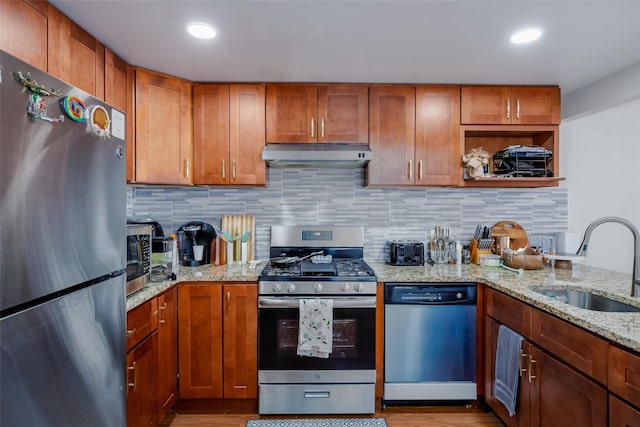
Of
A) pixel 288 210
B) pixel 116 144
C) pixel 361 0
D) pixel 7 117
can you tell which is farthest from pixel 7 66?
pixel 288 210

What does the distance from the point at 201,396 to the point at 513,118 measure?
2911mm

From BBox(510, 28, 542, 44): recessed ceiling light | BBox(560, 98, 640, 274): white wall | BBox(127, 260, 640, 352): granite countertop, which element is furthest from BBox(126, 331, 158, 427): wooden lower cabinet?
BBox(560, 98, 640, 274): white wall

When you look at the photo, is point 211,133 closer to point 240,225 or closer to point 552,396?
point 240,225

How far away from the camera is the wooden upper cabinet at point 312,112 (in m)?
2.34

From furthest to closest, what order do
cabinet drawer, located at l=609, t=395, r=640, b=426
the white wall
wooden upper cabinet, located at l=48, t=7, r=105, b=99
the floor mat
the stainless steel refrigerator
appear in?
the white wall → the floor mat → wooden upper cabinet, located at l=48, t=7, r=105, b=99 → cabinet drawer, located at l=609, t=395, r=640, b=426 → the stainless steel refrigerator

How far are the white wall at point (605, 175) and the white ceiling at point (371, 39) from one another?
51 cm

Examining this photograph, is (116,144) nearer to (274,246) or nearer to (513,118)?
(274,246)

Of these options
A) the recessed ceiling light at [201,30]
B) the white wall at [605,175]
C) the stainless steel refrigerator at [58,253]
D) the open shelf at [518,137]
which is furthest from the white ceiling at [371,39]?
the stainless steel refrigerator at [58,253]

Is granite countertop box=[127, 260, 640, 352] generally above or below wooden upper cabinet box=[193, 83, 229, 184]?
below

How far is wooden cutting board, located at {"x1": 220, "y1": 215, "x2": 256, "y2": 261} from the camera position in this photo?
2.60m

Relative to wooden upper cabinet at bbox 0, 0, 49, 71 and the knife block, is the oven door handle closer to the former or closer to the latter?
the knife block

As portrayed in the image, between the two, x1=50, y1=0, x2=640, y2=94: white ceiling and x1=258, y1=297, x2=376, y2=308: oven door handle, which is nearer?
x1=50, y1=0, x2=640, y2=94: white ceiling

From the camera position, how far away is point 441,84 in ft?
7.79

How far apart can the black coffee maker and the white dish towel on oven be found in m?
0.96
